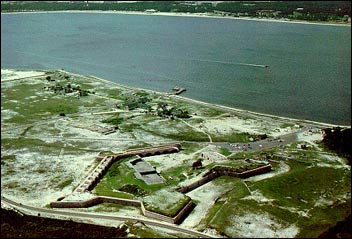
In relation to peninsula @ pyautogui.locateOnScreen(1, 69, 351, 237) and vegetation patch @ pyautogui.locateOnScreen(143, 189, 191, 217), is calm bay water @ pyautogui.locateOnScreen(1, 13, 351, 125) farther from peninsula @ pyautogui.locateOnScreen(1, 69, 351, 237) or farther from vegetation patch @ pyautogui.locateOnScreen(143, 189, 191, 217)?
vegetation patch @ pyautogui.locateOnScreen(143, 189, 191, 217)

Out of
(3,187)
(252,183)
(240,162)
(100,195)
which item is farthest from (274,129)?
(3,187)

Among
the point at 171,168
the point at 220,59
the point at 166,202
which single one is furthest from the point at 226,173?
the point at 220,59

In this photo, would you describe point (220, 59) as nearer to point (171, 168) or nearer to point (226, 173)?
point (171, 168)

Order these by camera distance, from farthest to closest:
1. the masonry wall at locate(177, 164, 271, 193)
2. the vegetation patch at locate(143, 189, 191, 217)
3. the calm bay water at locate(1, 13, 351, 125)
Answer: the calm bay water at locate(1, 13, 351, 125), the masonry wall at locate(177, 164, 271, 193), the vegetation patch at locate(143, 189, 191, 217)

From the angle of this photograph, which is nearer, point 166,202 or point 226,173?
point 166,202

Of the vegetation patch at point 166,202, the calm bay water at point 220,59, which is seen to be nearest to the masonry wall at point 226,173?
the vegetation patch at point 166,202

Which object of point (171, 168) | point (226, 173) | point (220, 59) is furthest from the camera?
point (220, 59)

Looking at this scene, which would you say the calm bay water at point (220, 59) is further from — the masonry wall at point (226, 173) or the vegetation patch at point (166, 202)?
the vegetation patch at point (166, 202)

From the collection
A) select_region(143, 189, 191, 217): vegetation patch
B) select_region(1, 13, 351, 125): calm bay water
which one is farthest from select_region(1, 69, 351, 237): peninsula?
select_region(1, 13, 351, 125): calm bay water
